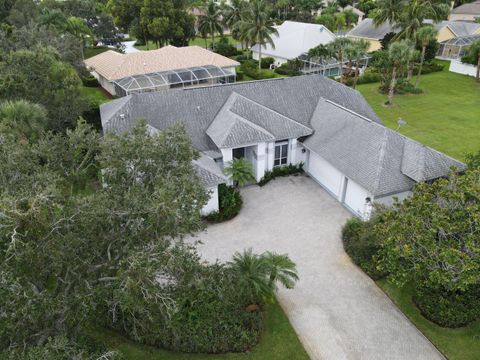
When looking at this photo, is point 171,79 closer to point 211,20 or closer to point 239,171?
point 211,20

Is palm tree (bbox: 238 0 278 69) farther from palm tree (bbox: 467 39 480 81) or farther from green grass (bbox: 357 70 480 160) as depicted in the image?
palm tree (bbox: 467 39 480 81)

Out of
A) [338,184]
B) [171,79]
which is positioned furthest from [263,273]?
[171,79]

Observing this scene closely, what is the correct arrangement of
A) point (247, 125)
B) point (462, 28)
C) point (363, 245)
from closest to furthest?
point (363, 245) → point (247, 125) → point (462, 28)

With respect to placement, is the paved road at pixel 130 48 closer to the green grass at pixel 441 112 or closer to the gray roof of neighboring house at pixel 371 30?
the gray roof of neighboring house at pixel 371 30

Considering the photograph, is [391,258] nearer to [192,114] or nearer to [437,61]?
[192,114]

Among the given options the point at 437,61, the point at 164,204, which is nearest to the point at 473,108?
the point at 437,61

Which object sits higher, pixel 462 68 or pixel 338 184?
pixel 462 68
